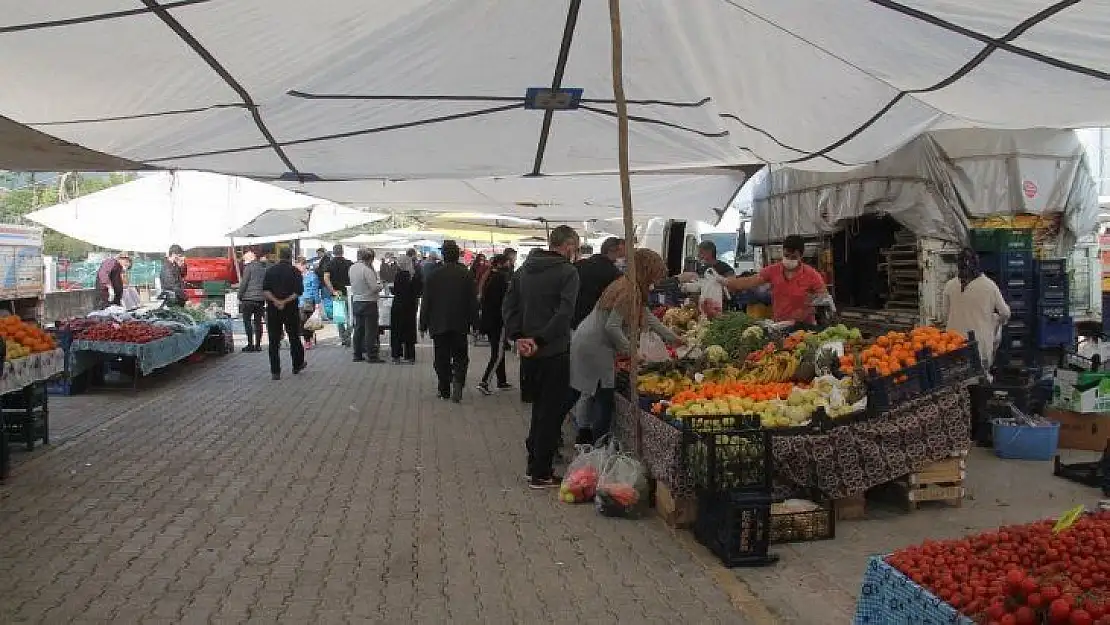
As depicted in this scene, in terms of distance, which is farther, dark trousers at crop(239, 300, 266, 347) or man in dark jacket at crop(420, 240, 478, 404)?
dark trousers at crop(239, 300, 266, 347)

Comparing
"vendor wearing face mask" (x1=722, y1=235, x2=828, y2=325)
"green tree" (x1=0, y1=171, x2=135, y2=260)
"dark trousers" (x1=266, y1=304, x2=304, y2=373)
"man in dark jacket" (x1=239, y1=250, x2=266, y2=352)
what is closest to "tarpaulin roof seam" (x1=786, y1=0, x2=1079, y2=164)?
"vendor wearing face mask" (x1=722, y1=235, x2=828, y2=325)

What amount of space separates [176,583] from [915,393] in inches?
195

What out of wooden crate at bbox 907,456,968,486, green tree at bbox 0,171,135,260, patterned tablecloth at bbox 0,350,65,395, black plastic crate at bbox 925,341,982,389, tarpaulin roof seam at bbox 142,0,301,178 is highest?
green tree at bbox 0,171,135,260

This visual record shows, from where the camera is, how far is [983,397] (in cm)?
897

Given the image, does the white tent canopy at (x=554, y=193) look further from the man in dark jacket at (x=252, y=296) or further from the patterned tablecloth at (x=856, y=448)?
the patterned tablecloth at (x=856, y=448)

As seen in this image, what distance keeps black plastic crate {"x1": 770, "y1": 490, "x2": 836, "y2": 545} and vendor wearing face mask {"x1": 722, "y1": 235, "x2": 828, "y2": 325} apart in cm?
384

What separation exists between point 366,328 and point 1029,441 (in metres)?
11.3

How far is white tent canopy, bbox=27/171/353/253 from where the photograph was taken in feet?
65.5

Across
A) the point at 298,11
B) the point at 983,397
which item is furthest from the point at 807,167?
the point at 298,11

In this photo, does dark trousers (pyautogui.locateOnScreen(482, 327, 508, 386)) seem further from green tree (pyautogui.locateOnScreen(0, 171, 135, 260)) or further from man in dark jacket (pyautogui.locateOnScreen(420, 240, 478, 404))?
green tree (pyautogui.locateOnScreen(0, 171, 135, 260))

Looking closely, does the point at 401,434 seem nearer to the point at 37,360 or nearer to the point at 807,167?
the point at 37,360

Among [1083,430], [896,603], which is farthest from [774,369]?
[896,603]

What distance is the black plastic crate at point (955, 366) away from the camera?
6.76 metres

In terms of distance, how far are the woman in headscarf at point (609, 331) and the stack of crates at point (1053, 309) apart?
4.46 meters
